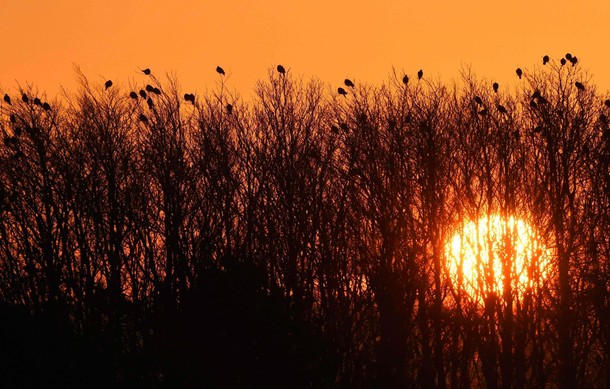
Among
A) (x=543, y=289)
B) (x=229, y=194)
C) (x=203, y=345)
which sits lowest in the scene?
(x=203, y=345)

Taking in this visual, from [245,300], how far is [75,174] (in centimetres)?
1837

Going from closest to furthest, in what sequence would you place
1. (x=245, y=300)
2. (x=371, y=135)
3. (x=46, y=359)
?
(x=245, y=300)
(x=46, y=359)
(x=371, y=135)

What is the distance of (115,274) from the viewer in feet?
124

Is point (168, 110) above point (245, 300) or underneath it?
above

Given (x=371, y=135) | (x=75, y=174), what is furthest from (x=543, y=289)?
(x=75, y=174)

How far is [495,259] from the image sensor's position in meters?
38.4

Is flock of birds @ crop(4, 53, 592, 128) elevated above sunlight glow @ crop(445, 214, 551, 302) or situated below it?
above

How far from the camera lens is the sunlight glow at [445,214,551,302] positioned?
38.0 metres

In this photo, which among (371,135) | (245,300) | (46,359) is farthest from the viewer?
(371,135)

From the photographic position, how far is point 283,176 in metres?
38.2

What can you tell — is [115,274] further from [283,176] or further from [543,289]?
[543,289]

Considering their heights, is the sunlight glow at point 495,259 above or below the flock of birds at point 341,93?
below

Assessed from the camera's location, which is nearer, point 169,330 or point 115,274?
point 169,330

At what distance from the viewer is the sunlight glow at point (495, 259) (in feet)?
125
